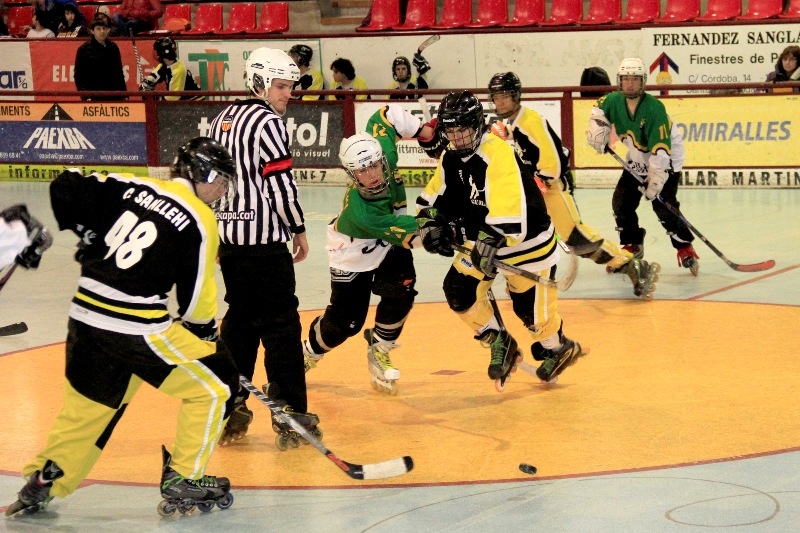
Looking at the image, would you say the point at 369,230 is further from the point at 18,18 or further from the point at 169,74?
the point at 18,18

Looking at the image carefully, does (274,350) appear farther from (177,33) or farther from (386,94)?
(177,33)

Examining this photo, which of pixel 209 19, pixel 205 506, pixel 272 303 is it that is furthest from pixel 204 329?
pixel 209 19

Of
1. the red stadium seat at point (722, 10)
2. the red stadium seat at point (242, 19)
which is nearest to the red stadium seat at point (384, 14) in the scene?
the red stadium seat at point (242, 19)

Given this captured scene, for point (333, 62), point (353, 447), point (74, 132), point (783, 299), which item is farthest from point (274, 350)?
point (74, 132)

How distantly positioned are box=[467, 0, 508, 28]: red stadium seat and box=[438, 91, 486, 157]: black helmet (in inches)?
384

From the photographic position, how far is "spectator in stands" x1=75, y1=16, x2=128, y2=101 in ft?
49.9

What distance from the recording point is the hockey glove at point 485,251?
6410 millimetres

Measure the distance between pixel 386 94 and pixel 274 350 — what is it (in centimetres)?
828

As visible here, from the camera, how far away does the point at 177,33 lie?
1703 cm

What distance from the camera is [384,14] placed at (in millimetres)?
16516

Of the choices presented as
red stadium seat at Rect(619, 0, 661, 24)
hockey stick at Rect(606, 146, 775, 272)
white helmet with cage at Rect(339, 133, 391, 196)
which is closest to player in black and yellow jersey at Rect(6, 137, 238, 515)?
white helmet with cage at Rect(339, 133, 391, 196)

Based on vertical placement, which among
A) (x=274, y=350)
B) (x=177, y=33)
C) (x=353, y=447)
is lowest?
(x=353, y=447)

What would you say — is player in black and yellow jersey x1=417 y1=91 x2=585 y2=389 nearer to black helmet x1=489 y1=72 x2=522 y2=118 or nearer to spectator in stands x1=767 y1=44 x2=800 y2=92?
black helmet x1=489 y1=72 x2=522 y2=118

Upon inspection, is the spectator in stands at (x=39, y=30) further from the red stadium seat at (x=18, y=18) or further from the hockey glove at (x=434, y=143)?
the hockey glove at (x=434, y=143)
